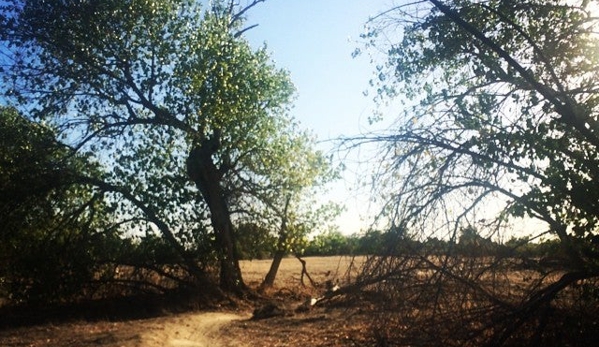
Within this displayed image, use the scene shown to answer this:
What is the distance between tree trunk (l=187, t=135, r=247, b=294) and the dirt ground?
2.56 meters

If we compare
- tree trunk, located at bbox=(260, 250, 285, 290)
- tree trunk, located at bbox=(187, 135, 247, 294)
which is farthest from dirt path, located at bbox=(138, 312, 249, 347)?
tree trunk, located at bbox=(260, 250, 285, 290)

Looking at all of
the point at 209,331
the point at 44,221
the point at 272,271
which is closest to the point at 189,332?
the point at 209,331

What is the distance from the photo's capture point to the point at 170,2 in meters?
20.2

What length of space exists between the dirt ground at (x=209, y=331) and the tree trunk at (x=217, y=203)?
2.56 metres

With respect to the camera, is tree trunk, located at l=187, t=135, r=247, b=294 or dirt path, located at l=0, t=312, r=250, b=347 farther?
tree trunk, located at l=187, t=135, r=247, b=294

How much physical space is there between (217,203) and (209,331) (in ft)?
22.2

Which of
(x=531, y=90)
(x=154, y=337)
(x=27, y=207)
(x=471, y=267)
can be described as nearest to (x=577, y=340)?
(x=471, y=267)

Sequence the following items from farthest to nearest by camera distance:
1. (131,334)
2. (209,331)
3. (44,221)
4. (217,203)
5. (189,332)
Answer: (217,203), (44,221), (209,331), (189,332), (131,334)

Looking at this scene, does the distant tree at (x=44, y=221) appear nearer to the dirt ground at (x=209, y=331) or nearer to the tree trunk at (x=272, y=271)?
the dirt ground at (x=209, y=331)

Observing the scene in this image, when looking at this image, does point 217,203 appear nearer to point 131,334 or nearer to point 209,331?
point 209,331

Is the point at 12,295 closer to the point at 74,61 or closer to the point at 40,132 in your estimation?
the point at 40,132

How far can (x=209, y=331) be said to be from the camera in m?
15.8

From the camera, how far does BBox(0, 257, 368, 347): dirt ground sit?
13570mm

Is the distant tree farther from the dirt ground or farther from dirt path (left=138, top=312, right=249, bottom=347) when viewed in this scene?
dirt path (left=138, top=312, right=249, bottom=347)
